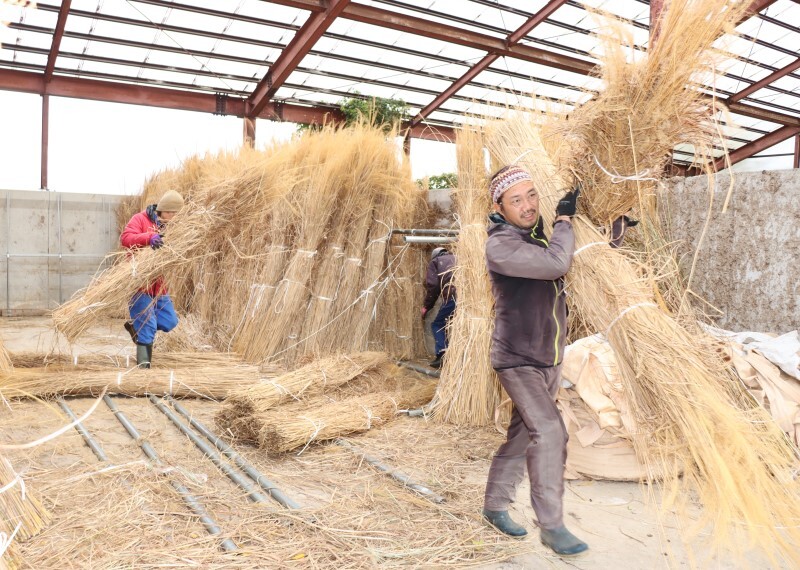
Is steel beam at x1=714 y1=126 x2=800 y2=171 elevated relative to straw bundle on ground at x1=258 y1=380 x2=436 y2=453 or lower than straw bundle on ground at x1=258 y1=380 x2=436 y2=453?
elevated

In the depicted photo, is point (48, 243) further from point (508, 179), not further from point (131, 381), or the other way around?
point (508, 179)

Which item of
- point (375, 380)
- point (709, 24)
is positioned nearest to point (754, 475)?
point (709, 24)

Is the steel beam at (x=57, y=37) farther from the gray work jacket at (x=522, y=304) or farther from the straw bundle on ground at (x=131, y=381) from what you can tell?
the gray work jacket at (x=522, y=304)

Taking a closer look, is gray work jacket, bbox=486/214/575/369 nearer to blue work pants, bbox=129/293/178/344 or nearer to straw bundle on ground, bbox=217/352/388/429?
straw bundle on ground, bbox=217/352/388/429

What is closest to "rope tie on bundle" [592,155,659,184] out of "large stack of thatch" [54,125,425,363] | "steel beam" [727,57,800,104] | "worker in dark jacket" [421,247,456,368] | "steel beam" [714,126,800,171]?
"worker in dark jacket" [421,247,456,368]

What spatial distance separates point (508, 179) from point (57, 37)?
8051 millimetres

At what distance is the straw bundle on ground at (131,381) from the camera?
3.86 meters

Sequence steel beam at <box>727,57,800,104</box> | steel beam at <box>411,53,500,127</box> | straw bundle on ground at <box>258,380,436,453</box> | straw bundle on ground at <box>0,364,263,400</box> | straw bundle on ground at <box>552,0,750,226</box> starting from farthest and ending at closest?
steel beam at <box>727,57,800,104</box>
steel beam at <box>411,53,500,127</box>
straw bundle on ground at <box>0,364,263,400</box>
straw bundle on ground at <box>258,380,436,453</box>
straw bundle on ground at <box>552,0,750,226</box>

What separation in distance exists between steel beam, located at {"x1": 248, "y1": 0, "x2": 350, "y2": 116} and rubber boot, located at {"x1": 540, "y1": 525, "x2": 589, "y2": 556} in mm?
7390

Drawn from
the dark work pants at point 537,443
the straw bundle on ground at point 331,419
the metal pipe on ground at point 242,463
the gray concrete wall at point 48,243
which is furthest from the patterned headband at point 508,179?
the gray concrete wall at point 48,243

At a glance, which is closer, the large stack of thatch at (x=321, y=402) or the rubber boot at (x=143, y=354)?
the large stack of thatch at (x=321, y=402)

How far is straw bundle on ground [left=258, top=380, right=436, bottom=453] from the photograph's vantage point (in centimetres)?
306

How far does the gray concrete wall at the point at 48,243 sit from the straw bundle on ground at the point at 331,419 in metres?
5.71

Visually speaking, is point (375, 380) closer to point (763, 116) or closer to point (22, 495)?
point (22, 495)
